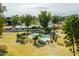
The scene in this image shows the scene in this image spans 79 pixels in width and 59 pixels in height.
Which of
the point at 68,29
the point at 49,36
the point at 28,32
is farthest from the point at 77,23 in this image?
the point at 28,32

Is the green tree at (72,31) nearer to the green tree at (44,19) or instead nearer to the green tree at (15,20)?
the green tree at (44,19)

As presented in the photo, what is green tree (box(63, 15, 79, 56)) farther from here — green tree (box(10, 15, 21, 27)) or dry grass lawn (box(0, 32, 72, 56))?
green tree (box(10, 15, 21, 27))

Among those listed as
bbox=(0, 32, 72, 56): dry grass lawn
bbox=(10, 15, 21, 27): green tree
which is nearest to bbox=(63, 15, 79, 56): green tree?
bbox=(0, 32, 72, 56): dry grass lawn

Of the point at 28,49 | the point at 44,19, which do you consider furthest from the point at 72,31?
the point at 28,49

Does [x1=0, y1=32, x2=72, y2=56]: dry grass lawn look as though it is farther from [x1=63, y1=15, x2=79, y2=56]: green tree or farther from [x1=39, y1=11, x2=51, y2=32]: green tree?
[x1=39, y1=11, x2=51, y2=32]: green tree

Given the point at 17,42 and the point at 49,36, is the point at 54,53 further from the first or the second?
the point at 17,42

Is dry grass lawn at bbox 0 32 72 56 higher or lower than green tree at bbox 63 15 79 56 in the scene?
lower
